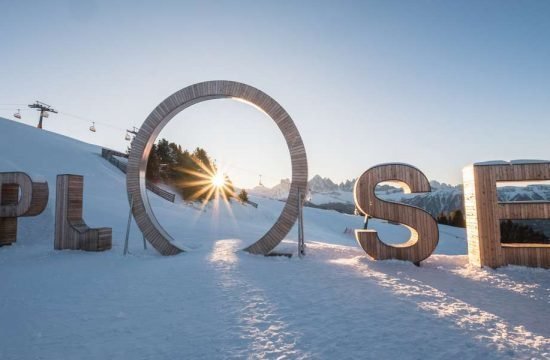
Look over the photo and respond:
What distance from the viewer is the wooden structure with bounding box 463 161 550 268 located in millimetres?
7176

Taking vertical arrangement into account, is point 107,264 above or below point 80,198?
below

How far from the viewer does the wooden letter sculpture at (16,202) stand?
34.2 ft

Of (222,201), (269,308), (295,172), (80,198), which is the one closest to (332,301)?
(269,308)

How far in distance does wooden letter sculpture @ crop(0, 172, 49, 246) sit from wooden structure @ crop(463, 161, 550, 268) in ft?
42.7

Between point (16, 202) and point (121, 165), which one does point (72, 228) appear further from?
point (121, 165)

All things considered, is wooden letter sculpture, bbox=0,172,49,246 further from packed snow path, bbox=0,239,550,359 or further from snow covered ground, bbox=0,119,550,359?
packed snow path, bbox=0,239,550,359

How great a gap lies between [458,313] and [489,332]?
0.62 metres

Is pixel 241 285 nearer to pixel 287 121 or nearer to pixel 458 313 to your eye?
pixel 458 313

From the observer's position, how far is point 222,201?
91.9 ft

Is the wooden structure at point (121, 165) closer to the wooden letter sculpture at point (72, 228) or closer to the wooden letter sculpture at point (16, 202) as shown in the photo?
the wooden letter sculpture at point (16, 202)

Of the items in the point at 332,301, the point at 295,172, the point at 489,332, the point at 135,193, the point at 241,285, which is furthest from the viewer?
the point at 135,193

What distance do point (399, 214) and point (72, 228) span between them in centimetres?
956

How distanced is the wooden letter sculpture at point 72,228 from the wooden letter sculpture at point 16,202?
124 centimetres

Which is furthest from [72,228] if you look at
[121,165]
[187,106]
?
[121,165]
